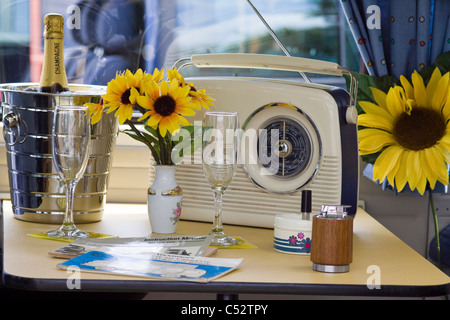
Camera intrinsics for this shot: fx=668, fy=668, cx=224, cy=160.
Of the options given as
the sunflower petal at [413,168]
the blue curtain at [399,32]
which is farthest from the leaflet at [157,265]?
the blue curtain at [399,32]

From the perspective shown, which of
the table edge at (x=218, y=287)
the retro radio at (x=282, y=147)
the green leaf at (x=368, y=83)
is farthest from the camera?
the green leaf at (x=368, y=83)

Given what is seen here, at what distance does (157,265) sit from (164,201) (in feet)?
0.89

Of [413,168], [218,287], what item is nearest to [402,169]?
[413,168]

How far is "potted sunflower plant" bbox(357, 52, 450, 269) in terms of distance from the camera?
1.36m

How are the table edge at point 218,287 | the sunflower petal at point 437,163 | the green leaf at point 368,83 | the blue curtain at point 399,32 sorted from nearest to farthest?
the table edge at point 218,287, the sunflower petal at point 437,163, the green leaf at point 368,83, the blue curtain at point 399,32

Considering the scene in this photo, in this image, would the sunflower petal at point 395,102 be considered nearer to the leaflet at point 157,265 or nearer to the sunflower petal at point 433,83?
the sunflower petal at point 433,83

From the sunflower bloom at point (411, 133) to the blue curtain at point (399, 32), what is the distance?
205 mm

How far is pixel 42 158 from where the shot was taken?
4.27ft

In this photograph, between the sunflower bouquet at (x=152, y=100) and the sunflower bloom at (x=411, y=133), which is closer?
the sunflower bouquet at (x=152, y=100)

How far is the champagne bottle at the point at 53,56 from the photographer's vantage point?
4.30 feet

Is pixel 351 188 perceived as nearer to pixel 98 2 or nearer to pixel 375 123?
pixel 375 123

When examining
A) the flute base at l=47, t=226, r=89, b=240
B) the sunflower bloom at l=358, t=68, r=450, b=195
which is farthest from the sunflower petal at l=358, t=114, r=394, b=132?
the flute base at l=47, t=226, r=89, b=240

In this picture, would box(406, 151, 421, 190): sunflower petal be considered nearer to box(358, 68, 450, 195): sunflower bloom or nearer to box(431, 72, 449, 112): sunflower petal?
box(358, 68, 450, 195): sunflower bloom

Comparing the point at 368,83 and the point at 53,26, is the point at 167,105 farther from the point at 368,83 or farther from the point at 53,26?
the point at 368,83
